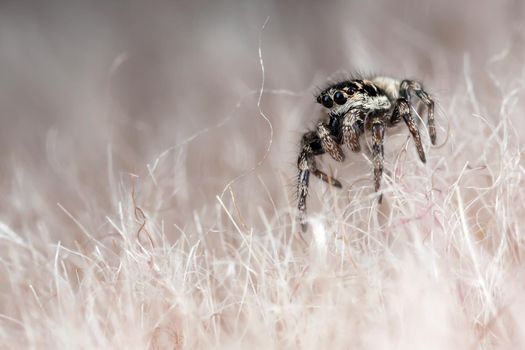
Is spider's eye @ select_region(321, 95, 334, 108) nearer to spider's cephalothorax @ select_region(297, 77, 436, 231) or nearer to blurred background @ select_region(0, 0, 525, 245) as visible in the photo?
spider's cephalothorax @ select_region(297, 77, 436, 231)

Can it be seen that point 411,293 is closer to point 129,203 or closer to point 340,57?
point 129,203

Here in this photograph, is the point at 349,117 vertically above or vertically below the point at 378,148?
above

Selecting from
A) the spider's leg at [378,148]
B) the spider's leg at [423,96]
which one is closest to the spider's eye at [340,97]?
the spider's leg at [378,148]

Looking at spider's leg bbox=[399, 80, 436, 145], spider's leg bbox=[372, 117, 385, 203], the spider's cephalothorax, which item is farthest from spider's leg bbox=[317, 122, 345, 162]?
spider's leg bbox=[399, 80, 436, 145]

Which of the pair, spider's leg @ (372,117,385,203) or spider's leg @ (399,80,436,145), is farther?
spider's leg @ (399,80,436,145)

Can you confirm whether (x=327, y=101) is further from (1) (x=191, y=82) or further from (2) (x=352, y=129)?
(1) (x=191, y=82)

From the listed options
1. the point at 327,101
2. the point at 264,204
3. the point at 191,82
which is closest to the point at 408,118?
the point at 327,101

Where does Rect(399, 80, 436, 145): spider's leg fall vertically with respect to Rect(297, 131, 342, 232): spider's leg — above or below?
above
